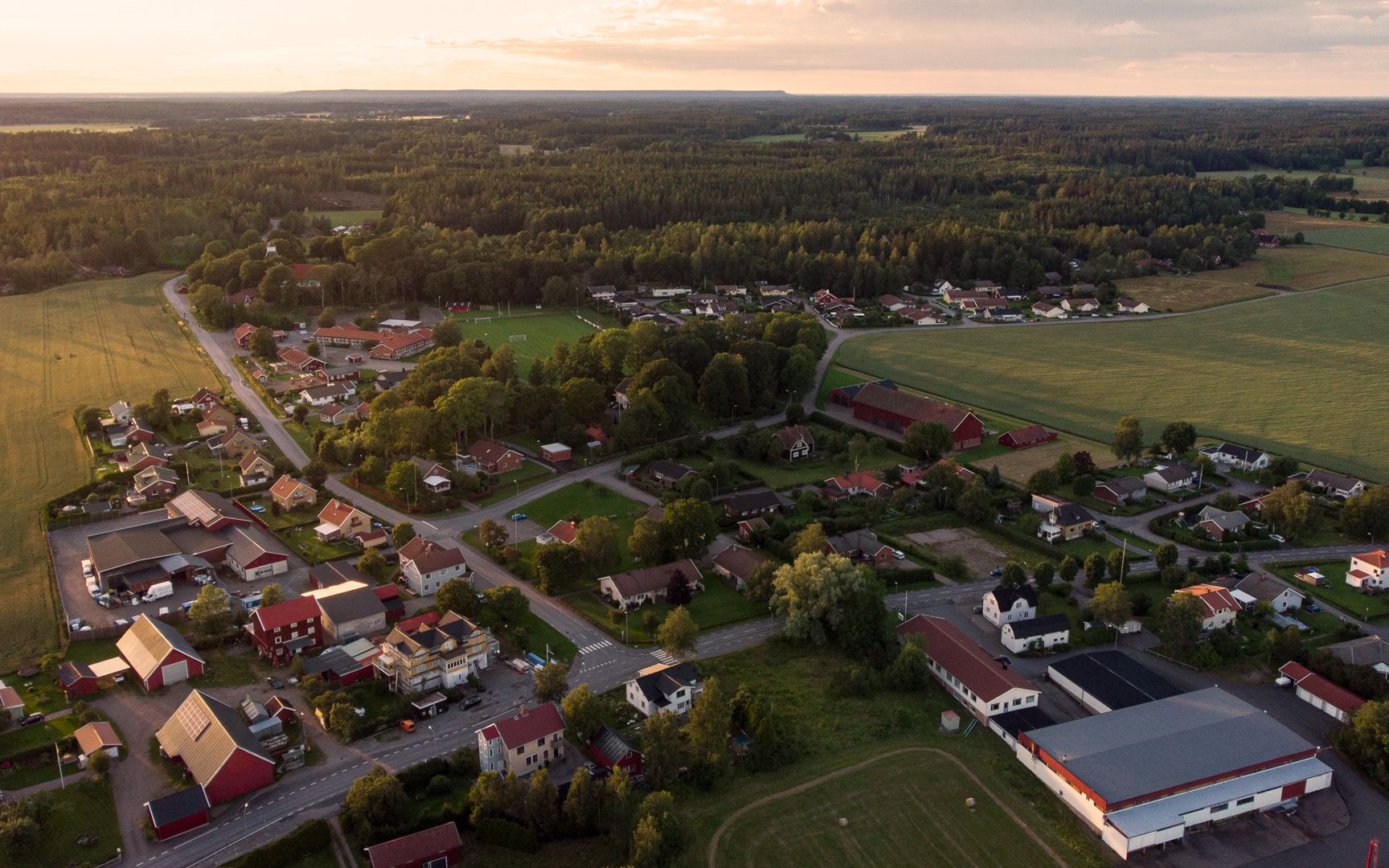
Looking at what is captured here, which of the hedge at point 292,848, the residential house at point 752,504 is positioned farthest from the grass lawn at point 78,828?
the residential house at point 752,504

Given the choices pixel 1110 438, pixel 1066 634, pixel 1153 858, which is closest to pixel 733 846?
pixel 1153 858

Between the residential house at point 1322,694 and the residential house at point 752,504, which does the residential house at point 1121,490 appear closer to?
the residential house at point 1322,694

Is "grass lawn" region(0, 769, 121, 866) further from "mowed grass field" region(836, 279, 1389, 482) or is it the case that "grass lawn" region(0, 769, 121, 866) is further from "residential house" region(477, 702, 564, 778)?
"mowed grass field" region(836, 279, 1389, 482)

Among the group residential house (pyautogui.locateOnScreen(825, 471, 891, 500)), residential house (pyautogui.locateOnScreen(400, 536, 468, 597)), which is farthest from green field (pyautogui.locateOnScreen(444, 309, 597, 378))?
residential house (pyautogui.locateOnScreen(400, 536, 468, 597))

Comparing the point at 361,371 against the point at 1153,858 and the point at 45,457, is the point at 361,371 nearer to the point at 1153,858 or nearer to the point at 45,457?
the point at 45,457

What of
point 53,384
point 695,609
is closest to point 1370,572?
point 695,609
